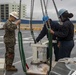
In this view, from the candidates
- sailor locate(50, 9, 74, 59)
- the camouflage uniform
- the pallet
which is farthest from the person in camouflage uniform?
sailor locate(50, 9, 74, 59)

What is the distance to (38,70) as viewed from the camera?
808 cm

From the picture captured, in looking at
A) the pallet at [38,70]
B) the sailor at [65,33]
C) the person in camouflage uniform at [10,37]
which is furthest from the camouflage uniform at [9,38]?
the sailor at [65,33]

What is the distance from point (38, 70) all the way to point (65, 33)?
1.12m

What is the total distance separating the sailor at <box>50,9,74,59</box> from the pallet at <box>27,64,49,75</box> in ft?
1.66

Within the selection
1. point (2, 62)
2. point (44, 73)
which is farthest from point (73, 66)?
point (2, 62)

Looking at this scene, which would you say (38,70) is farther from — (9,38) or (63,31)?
(9,38)

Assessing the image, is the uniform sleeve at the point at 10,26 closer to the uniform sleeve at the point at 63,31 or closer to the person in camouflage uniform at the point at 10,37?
the person in camouflage uniform at the point at 10,37

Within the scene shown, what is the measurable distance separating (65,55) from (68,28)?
703 mm

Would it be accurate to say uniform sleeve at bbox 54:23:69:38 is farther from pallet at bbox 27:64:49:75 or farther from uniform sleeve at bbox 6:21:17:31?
uniform sleeve at bbox 6:21:17:31

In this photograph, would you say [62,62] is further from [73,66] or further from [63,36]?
[63,36]

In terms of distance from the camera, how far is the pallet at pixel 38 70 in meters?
7.83

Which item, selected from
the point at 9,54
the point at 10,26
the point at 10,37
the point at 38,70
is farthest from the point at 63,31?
the point at 9,54

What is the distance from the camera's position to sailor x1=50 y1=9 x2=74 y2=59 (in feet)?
25.7

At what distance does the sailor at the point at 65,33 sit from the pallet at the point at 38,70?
51 centimetres
